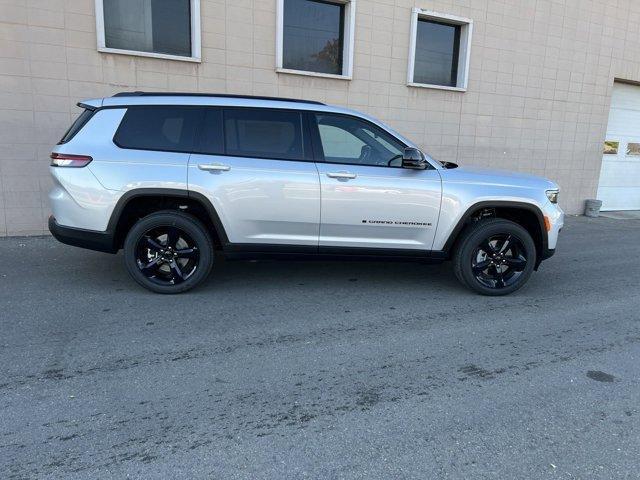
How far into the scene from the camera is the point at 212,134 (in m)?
4.84

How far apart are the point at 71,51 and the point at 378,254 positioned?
5.51m

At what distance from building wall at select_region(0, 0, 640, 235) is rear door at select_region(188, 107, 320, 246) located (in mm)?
3540

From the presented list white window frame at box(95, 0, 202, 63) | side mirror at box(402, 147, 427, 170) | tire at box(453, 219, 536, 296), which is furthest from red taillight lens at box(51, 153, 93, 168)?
tire at box(453, 219, 536, 296)

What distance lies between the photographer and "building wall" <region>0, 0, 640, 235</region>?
23.3ft

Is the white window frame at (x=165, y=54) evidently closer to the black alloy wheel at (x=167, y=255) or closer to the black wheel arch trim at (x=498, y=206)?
the black alloy wheel at (x=167, y=255)

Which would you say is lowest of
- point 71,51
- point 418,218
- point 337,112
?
point 418,218

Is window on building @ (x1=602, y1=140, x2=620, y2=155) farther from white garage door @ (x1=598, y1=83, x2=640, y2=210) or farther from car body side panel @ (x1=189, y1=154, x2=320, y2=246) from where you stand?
car body side panel @ (x1=189, y1=154, x2=320, y2=246)

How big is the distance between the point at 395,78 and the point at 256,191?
571 centimetres

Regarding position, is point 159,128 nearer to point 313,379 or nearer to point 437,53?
point 313,379

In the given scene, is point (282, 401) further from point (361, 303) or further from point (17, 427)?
point (361, 303)

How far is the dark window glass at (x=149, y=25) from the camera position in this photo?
7465mm

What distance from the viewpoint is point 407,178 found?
492 centimetres

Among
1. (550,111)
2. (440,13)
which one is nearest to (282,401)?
(440,13)

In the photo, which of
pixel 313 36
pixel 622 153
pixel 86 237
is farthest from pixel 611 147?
pixel 86 237
